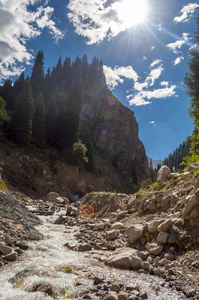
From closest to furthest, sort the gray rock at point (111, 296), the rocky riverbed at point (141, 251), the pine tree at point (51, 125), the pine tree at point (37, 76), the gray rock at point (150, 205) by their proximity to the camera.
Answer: the gray rock at point (111, 296)
the rocky riverbed at point (141, 251)
the gray rock at point (150, 205)
the pine tree at point (51, 125)
the pine tree at point (37, 76)

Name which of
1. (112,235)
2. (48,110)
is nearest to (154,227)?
(112,235)

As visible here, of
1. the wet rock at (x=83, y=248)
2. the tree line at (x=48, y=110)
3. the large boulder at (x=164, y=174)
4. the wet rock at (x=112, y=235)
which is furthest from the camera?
the tree line at (x=48, y=110)

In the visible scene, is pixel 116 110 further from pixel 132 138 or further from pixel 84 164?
pixel 84 164

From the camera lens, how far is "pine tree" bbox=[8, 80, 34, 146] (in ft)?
102

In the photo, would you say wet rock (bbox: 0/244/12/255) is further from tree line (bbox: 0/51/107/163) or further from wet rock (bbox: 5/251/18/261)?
tree line (bbox: 0/51/107/163)

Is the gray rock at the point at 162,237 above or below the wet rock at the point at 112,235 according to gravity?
above

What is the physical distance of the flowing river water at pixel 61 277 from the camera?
3924 millimetres

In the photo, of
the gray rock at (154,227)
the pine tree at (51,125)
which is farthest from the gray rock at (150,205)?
the pine tree at (51,125)

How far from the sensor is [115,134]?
7481 centimetres

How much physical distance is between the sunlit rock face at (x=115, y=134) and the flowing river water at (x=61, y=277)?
58.5 meters

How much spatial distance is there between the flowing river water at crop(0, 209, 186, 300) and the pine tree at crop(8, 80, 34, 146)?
90.1 ft

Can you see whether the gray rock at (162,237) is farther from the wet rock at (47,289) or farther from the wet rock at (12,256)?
the wet rock at (12,256)

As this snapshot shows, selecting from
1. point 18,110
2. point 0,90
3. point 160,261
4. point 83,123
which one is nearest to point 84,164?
point 18,110

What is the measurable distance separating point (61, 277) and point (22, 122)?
3168 centimetres
